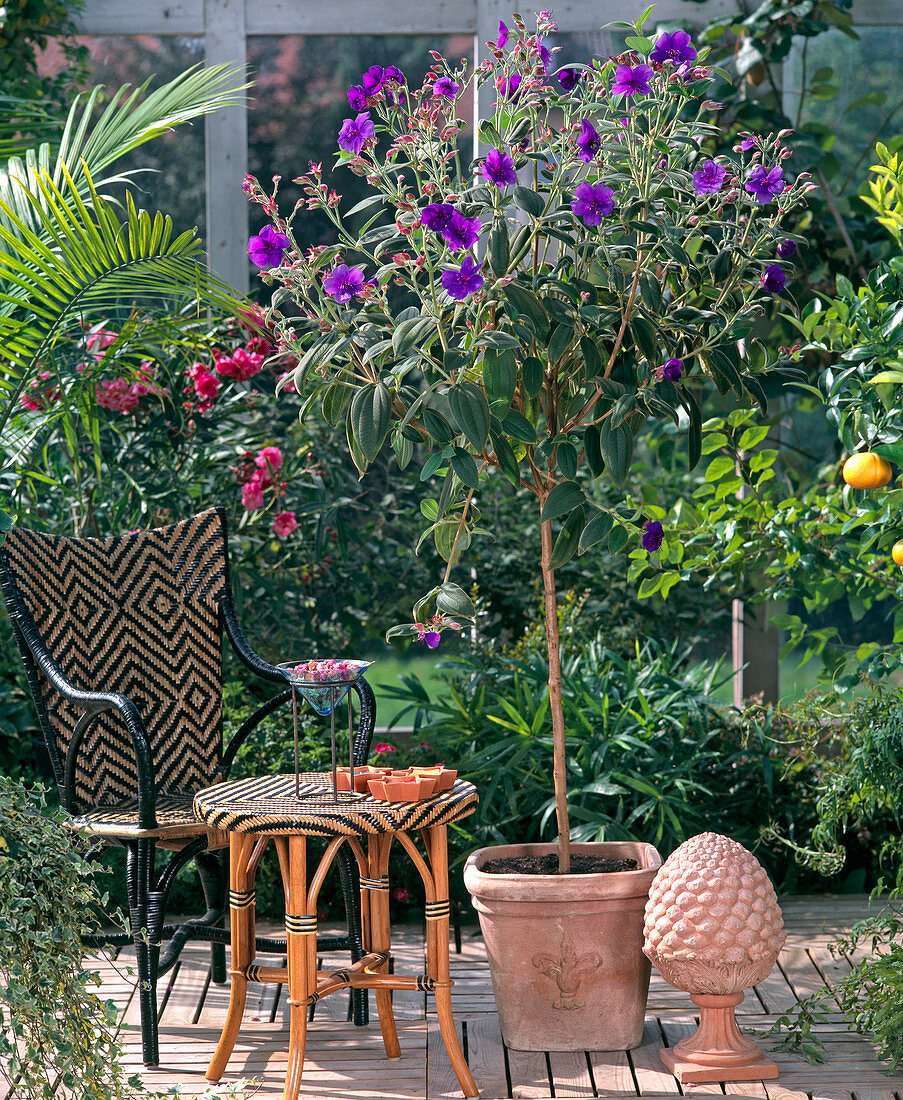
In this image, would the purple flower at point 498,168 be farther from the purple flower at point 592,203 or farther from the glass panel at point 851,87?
the glass panel at point 851,87

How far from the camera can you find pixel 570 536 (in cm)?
230

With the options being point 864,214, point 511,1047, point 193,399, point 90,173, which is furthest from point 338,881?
point 864,214

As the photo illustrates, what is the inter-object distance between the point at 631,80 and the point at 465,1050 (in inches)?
72.7

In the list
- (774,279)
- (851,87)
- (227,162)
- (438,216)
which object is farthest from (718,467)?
(227,162)

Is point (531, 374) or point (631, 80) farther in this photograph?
point (531, 374)

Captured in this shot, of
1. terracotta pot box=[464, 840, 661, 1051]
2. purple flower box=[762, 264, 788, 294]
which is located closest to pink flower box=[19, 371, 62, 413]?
terracotta pot box=[464, 840, 661, 1051]

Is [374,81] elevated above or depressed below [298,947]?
above

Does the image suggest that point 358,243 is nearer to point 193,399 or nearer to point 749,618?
point 193,399

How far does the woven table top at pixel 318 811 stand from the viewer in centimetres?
215

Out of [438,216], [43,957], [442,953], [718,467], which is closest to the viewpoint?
[43,957]

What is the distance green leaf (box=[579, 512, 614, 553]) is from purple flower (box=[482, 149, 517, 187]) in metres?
0.62

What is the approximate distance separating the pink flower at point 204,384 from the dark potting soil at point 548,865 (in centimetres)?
149

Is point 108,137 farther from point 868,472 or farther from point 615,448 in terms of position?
point 868,472

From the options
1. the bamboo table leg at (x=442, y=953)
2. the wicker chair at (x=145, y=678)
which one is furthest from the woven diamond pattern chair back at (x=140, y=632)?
the bamboo table leg at (x=442, y=953)
